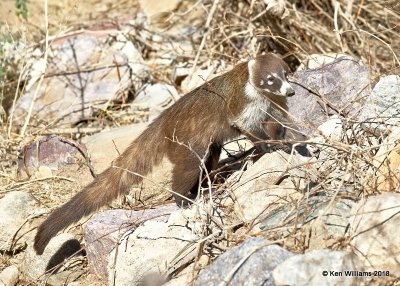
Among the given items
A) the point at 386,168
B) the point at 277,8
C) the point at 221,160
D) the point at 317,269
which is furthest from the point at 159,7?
the point at 317,269

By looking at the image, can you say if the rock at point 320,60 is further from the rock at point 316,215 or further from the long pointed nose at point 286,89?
the rock at point 316,215

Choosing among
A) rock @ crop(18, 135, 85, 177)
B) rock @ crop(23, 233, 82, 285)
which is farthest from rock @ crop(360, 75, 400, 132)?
rock @ crop(18, 135, 85, 177)

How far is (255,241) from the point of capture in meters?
5.04

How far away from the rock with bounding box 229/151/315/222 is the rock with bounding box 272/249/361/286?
1.16 meters

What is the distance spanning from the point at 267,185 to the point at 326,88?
5.48ft

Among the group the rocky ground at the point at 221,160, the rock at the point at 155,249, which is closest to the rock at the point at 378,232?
the rocky ground at the point at 221,160

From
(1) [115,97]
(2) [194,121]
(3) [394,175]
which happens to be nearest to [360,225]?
(3) [394,175]

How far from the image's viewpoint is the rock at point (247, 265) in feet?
15.8

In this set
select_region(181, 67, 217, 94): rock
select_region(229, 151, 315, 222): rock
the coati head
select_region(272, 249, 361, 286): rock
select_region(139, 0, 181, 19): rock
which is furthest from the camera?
select_region(139, 0, 181, 19): rock

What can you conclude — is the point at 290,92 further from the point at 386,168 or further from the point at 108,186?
the point at 108,186

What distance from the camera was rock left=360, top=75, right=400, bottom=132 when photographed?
21.2ft

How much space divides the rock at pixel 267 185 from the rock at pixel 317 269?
1159 mm

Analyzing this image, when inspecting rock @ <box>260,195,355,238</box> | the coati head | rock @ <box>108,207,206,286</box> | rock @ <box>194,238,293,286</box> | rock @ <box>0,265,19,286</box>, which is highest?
the coati head

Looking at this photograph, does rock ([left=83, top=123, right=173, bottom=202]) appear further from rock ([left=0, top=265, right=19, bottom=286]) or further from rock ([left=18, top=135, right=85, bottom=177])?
rock ([left=0, top=265, right=19, bottom=286])
